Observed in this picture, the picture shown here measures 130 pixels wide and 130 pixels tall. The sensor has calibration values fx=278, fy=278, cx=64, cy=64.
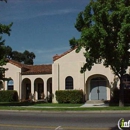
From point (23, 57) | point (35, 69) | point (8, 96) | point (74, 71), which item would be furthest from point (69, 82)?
point (23, 57)

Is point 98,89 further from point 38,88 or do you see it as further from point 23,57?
point 23,57

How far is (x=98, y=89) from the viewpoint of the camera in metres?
30.4

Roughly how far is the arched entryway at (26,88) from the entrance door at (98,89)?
9476mm

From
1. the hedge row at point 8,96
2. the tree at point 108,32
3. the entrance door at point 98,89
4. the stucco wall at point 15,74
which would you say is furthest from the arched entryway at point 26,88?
the tree at point 108,32

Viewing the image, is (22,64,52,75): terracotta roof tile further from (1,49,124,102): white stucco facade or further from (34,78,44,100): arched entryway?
(34,78,44,100): arched entryway

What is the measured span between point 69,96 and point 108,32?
424 inches

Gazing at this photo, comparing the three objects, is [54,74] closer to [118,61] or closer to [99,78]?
[99,78]

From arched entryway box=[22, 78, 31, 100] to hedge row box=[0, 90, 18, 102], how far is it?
1.57m

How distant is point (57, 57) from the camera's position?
104ft

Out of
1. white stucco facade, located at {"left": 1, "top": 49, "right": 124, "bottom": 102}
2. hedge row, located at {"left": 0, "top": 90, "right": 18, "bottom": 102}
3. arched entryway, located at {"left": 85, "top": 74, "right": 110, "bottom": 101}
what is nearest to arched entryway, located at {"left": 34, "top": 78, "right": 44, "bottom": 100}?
white stucco facade, located at {"left": 1, "top": 49, "right": 124, "bottom": 102}

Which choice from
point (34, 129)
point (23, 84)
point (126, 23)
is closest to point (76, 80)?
point (23, 84)

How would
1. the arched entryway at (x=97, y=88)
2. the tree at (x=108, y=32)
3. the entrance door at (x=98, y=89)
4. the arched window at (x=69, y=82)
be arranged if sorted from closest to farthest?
the tree at (x=108, y=32) → the arched entryway at (x=97, y=88) → the entrance door at (x=98, y=89) → the arched window at (x=69, y=82)

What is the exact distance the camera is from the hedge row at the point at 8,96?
33.5 m

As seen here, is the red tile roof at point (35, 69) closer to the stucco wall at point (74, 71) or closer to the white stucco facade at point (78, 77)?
the white stucco facade at point (78, 77)
